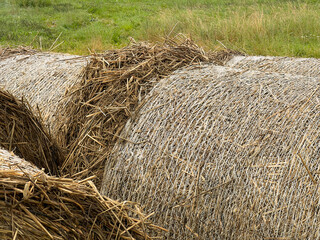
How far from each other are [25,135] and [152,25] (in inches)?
362

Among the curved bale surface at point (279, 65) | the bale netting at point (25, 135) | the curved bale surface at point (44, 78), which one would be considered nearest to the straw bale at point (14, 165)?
the bale netting at point (25, 135)

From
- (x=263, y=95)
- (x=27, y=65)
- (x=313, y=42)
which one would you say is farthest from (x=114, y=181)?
(x=313, y=42)

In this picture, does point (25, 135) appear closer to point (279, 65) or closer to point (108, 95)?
point (108, 95)

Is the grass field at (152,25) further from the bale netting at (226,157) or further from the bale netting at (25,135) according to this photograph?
the bale netting at (25,135)

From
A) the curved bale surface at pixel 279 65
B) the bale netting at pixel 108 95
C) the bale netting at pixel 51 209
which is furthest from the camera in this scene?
the curved bale surface at pixel 279 65

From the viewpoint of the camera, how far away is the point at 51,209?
2340 millimetres

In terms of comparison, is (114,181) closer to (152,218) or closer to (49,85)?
(152,218)

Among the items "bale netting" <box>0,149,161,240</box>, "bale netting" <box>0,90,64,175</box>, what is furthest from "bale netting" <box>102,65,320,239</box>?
"bale netting" <box>0,149,161,240</box>

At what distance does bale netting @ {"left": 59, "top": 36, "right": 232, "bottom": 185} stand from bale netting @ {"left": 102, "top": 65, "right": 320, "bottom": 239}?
0.14 meters

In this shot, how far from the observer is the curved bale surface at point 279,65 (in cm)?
527

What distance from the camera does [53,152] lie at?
4012mm

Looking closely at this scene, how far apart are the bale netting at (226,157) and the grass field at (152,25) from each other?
219 cm

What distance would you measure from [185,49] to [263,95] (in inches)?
47.1

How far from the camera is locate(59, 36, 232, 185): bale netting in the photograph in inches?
155
